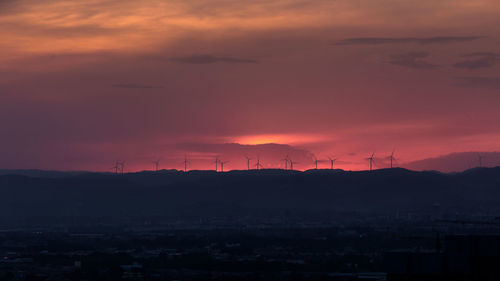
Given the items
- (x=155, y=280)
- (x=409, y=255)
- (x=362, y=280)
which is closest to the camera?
(x=409, y=255)

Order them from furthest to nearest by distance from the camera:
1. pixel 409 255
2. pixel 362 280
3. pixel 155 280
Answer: pixel 155 280 → pixel 362 280 → pixel 409 255

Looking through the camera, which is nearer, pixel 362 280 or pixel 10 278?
pixel 362 280

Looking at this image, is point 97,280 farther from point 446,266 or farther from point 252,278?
point 446,266

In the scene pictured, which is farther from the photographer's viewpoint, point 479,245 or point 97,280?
point 97,280

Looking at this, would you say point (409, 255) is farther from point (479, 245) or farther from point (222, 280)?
point (222, 280)

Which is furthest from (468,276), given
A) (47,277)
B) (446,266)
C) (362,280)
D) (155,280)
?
(47,277)

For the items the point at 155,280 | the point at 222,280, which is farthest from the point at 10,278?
the point at 222,280

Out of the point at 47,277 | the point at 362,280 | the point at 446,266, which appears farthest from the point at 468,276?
the point at 47,277

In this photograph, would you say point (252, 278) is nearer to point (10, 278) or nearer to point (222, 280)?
Answer: point (222, 280)
